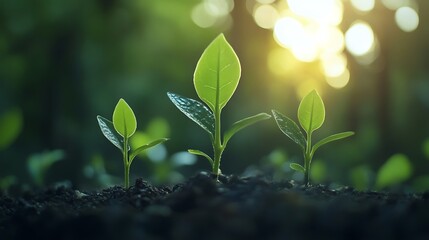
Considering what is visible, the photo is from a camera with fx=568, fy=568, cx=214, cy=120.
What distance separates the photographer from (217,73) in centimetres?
146

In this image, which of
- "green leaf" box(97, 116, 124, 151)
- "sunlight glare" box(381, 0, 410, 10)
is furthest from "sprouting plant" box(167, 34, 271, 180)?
"sunlight glare" box(381, 0, 410, 10)

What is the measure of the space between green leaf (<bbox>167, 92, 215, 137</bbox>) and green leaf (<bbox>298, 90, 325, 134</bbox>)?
250 millimetres

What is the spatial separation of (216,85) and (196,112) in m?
0.12

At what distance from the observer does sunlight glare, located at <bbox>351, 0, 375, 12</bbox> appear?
749 centimetres

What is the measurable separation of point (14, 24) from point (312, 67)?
5.44m

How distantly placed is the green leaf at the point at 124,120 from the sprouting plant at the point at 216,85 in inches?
5.2

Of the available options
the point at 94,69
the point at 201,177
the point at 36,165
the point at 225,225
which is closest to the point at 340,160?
the point at 94,69

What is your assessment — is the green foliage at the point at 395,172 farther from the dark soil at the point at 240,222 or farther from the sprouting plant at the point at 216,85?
the dark soil at the point at 240,222

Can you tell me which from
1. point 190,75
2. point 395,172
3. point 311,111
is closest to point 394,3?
point 190,75

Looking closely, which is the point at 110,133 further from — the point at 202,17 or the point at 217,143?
the point at 202,17

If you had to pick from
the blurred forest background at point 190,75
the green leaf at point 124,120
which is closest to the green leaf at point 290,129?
the green leaf at point 124,120

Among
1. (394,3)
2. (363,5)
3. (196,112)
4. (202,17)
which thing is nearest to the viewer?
(196,112)

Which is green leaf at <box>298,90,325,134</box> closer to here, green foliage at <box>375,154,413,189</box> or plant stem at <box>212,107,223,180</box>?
plant stem at <box>212,107,223,180</box>

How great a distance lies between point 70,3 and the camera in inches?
275
